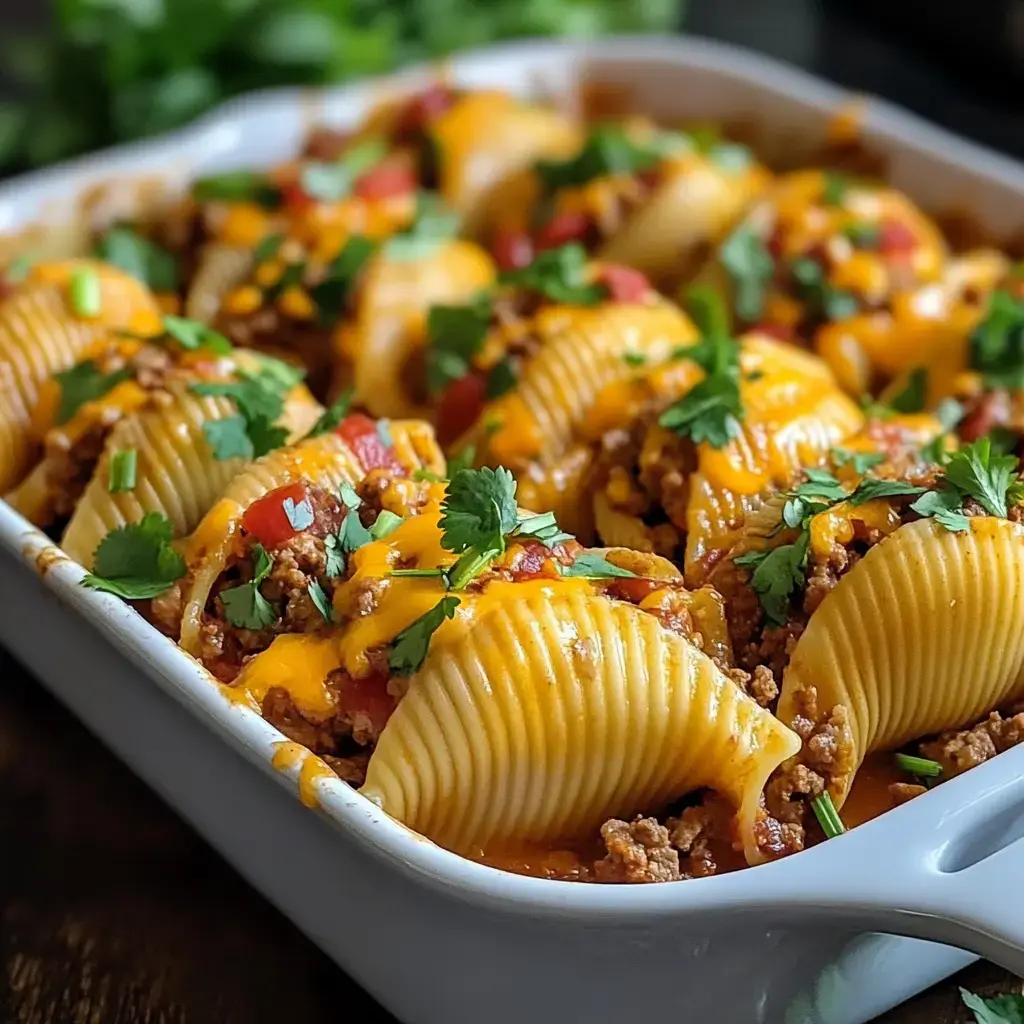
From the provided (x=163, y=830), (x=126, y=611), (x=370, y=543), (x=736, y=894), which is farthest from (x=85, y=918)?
(x=736, y=894)

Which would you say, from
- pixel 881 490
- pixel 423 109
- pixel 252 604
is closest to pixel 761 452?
pixel 881 490

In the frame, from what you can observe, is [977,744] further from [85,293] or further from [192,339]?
[85,293]

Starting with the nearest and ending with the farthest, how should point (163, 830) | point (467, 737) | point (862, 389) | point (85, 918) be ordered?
1. point (467, 737)
2. point (85, 918)
3. point (163, 830)
4. point (862, 389)

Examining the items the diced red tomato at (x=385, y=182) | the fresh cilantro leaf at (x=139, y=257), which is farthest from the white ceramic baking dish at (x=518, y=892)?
the diced red tomato at (x=385, y=182)

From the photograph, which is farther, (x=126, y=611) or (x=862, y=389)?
(x=862, y=389)

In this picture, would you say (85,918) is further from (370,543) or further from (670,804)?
(670,804)

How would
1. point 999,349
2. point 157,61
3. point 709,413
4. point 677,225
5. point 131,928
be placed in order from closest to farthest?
1. point 131,928
2. point 709,413
3. point 999,349
4. point 677,225
5. point 157,61

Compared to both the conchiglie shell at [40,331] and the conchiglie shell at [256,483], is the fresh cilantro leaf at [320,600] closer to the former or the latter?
the conchiglie shell at [256,483]
